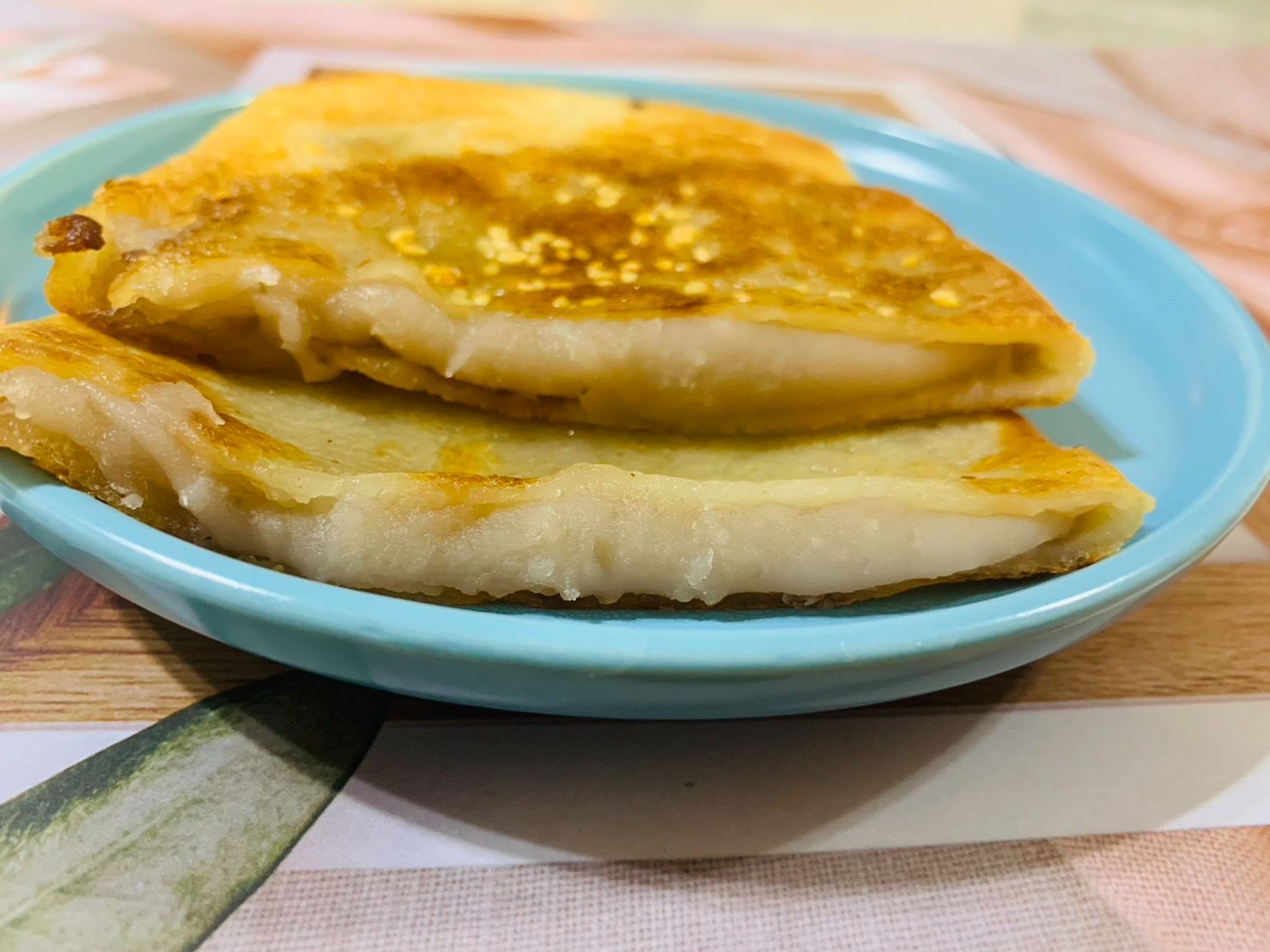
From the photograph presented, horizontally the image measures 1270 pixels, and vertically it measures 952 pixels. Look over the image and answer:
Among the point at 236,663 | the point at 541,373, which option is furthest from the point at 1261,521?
the point at 236,663

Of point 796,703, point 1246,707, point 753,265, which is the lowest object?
point 1246,707

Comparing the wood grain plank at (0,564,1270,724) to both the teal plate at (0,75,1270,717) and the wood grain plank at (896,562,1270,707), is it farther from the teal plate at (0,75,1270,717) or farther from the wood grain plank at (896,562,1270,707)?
the teal plate at (0,75,1270,717)

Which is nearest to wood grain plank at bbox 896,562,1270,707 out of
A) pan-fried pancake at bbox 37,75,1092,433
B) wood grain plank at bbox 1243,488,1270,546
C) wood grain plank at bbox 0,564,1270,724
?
wood grain plank at bbox 0,564,1270,724

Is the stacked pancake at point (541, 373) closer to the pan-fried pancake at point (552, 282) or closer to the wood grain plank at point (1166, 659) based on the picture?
the pan-fried pancake at point (552, 282)

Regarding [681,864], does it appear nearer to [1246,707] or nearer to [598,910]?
[598,910]

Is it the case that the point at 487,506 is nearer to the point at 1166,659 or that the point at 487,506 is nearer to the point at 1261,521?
the point at 1166,659

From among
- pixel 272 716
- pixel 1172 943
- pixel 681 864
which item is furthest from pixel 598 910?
pixel 1172 943
